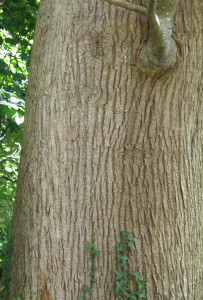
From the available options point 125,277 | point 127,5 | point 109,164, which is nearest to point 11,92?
point 109,164

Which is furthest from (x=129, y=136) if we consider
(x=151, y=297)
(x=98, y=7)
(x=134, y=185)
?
(x=151, y=297)

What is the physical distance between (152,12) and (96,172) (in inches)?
44.6

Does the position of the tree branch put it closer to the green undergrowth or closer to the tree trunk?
the tree trunk

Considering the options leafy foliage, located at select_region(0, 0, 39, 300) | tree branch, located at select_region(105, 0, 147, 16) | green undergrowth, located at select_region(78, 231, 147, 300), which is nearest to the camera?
tree branch, located at select_region(105, 0, 147, 16)

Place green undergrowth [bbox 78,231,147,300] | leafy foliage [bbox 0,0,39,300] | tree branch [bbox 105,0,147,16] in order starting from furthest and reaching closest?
leafy foliage [bbox 0,0,39,300]
green undergrowth [bbox 78,231,147,300]
tree branch [bbox 105,0,147,16]

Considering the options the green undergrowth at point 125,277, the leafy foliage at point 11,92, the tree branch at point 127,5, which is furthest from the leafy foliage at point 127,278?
the tree branch at point 127,5

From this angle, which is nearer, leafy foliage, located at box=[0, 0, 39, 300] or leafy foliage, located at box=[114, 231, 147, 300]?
leafy foliage, located at box=[114, 231, 147, 300]

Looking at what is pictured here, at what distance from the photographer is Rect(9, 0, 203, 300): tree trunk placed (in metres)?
2.39

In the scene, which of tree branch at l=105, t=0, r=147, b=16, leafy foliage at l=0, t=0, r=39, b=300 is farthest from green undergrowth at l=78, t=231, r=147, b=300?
tree branch at l=105, t=0, r=147, b=16

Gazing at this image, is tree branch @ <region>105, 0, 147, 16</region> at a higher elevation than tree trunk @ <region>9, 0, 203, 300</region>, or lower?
higher

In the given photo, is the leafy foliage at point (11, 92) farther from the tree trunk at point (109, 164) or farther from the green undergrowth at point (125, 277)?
the green undergrowth at point (125, 277)

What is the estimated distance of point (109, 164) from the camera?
→ 2420mm

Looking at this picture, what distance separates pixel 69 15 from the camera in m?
2.55

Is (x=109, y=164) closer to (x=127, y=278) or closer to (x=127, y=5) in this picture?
(x=127, y=278)
